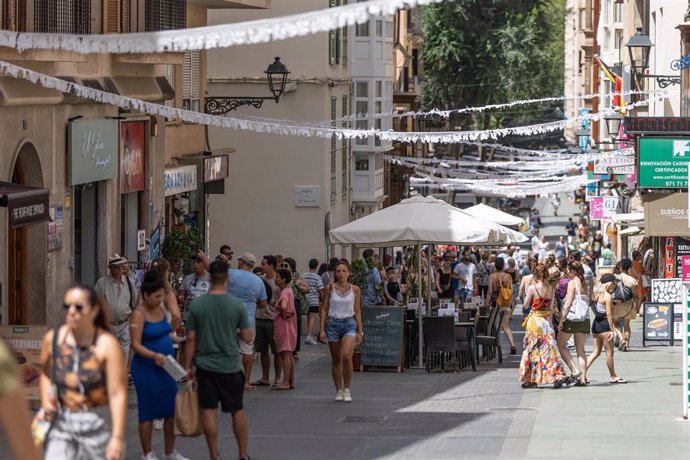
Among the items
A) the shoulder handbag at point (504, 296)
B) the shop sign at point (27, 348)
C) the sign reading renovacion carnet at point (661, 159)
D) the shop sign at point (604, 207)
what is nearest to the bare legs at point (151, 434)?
the shop sign at point (27, 348)

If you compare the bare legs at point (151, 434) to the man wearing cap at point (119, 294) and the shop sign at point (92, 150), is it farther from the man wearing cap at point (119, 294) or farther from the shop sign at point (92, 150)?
the shop sign at point (92, 150)

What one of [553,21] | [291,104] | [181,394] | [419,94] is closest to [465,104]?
[419,94]

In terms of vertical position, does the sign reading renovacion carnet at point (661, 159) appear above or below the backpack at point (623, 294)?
above

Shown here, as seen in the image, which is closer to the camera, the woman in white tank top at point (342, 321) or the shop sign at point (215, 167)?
the woman in white tank top at point (342, 321)

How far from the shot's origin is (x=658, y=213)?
31812 millimetres

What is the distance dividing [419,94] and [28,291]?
56196 millimetres

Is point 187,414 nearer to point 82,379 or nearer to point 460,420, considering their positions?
point 82,379

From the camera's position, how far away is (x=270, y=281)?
20.3 meters

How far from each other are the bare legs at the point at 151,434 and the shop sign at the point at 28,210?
13.3ft

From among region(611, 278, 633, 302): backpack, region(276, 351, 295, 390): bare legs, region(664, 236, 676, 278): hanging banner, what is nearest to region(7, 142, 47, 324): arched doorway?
region(276, 351, 295, 390): bare legs

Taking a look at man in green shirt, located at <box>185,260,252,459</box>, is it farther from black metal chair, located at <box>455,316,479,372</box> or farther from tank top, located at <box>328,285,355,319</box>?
black metal chair, located at <box>455,316,479,372</box>

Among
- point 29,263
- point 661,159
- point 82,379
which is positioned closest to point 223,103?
point 661,159

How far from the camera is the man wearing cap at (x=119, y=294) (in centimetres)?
1712

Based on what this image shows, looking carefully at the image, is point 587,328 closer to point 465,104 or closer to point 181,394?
point 181,394
